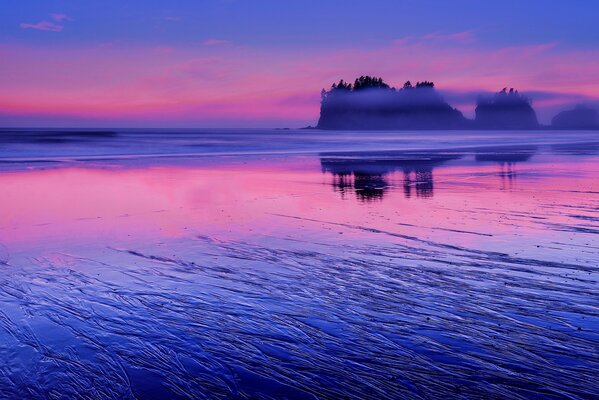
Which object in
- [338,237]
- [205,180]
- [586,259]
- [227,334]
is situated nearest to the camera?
[227,334]

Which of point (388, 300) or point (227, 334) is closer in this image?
point (227, 334)

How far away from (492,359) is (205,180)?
18.8m

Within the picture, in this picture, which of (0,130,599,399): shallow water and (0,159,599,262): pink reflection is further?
(0,159,599,262): pink reflection

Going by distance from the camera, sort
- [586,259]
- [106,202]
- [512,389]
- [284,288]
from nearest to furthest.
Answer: [512,389], [284,288], [586,259], [106,202]

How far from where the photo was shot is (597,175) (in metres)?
23.3

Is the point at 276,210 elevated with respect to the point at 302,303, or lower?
elevated

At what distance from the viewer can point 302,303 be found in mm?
6723

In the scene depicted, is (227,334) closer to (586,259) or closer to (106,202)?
(586,259)

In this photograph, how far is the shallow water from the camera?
477 centimetres

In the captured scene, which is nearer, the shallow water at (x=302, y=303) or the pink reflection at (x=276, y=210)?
the shallow water at (x=302, y=303)

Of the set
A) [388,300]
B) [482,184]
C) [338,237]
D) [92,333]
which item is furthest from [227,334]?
[482,184]

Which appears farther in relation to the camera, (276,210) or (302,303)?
(276,210)

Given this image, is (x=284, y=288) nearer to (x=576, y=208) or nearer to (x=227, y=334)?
(x=227, y=334)

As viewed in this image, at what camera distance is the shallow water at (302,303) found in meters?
4.77
